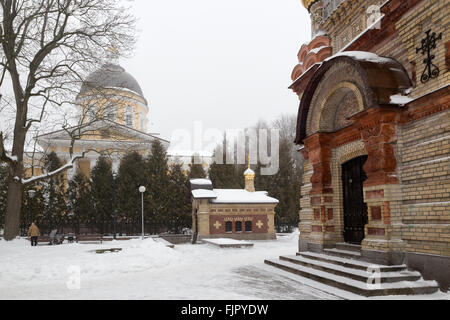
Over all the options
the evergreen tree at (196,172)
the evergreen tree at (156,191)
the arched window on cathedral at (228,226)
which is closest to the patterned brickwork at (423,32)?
the arched window on cathedral at (228,226)

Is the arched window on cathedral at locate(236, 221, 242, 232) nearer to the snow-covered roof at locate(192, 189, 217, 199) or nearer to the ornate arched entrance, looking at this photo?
the snow-covered roof at locate(192, 189, 217, 199)

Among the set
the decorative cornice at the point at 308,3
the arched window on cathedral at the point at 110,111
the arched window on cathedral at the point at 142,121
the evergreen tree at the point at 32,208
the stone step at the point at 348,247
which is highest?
the arched window on cathedral at the point at 142,121

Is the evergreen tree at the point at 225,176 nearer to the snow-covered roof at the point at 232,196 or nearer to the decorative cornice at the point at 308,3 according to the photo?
the snow-covered roof at the point at 232,196

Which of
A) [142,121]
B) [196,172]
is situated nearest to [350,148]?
[196,172]

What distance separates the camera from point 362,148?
9.39 metres

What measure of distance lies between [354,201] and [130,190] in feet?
83.4

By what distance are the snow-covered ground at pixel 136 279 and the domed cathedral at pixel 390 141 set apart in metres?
1.84

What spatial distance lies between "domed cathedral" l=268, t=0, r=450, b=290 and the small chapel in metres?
14.4

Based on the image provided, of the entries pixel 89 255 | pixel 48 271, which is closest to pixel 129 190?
pixel 89 255

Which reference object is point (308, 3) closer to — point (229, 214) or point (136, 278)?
point (136, 278)

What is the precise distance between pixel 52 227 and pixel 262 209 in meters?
18.1

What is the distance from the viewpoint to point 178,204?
105 ft

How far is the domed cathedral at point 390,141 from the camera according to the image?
7016 mm
